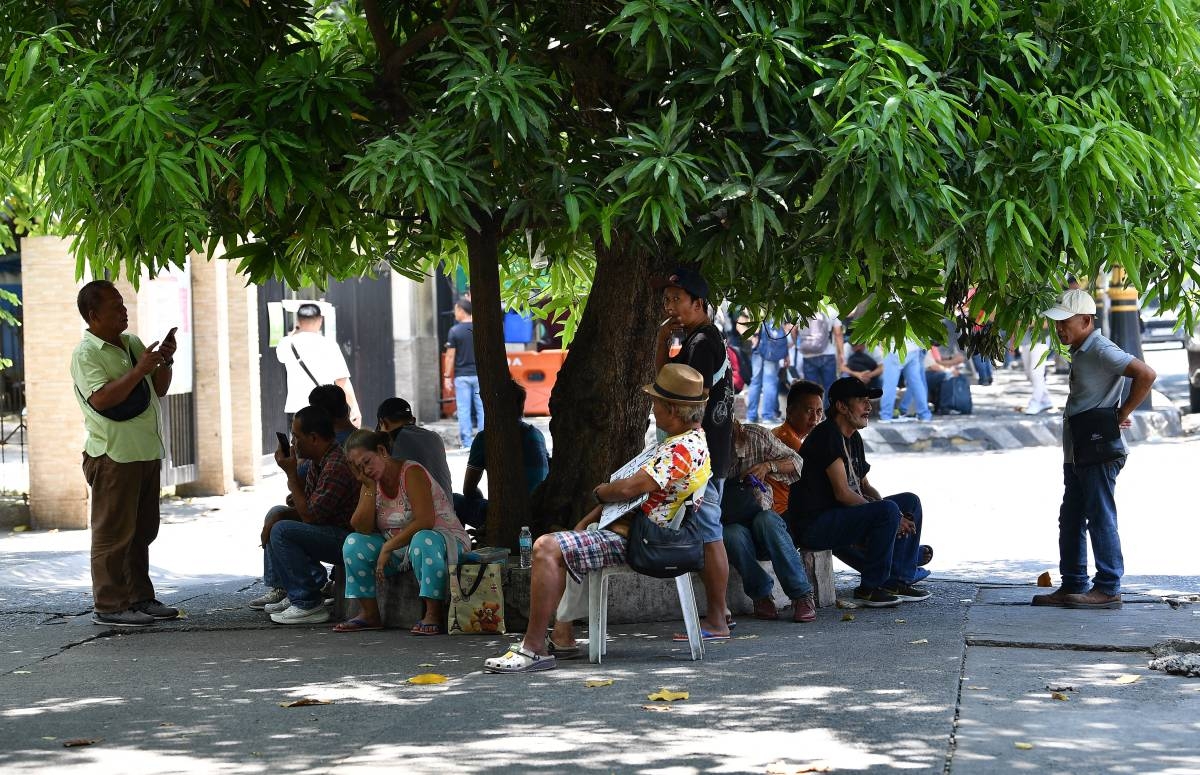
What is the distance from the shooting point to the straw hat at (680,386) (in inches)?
263

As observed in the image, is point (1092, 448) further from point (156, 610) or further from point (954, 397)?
point (954, 397)

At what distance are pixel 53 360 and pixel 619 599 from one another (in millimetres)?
6116

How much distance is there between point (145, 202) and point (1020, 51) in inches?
142

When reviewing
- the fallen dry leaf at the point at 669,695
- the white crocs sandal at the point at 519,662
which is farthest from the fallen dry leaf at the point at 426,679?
the fallen dry leaf at the point at 669,695

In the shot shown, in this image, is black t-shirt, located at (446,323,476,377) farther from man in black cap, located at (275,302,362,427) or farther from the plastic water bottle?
the plastic water bottle

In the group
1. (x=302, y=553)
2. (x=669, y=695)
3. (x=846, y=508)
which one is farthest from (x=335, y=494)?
(x=669, y=695)

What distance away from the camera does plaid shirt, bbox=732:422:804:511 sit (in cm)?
785

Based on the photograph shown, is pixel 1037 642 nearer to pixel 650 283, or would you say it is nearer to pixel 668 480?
pixel 668 480

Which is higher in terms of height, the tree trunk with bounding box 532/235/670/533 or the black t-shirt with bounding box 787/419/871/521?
the tree trunk with bounding box 532/235/670/533

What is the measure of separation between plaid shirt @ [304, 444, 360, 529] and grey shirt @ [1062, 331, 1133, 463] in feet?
12.1

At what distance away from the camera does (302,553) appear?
8164mm

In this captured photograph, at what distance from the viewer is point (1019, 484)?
45.6ft

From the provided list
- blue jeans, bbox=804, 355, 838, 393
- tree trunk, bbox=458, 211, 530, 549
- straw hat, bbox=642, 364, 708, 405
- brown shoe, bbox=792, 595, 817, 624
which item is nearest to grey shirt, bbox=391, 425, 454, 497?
tree trunk, bbox=458, 211, 530, 549

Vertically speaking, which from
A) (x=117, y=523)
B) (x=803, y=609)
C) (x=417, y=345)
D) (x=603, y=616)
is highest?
(x=417, y=345)
